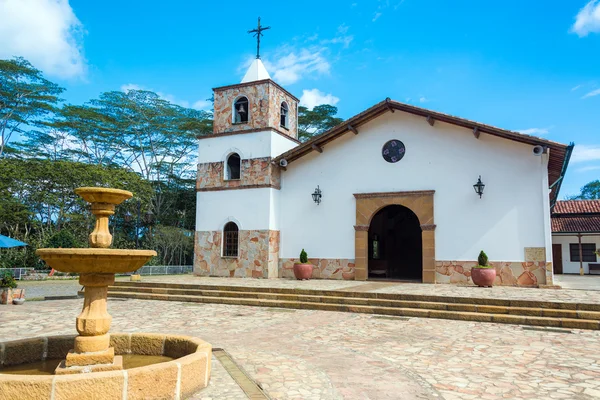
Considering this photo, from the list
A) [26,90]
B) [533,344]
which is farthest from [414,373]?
[26,90]

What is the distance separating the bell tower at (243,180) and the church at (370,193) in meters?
0.04

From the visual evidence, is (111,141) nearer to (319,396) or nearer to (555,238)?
(555,238)

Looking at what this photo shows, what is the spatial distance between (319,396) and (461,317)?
6100 mm

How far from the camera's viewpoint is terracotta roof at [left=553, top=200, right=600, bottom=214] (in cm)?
2630

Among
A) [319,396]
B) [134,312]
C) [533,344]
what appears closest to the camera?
[319,396]

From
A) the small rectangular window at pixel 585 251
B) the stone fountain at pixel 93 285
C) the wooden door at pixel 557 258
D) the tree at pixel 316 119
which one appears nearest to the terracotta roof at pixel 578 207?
the small rectangular window at pixel 585 251

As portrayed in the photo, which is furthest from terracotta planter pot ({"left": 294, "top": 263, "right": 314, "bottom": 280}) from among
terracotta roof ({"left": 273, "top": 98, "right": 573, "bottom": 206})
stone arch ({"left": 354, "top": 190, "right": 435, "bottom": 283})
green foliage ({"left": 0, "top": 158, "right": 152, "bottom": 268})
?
green foliage ({"left": 0, "top": 158, "right": 152, "bottom": 268})

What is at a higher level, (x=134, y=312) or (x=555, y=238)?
(x=555, y=238)

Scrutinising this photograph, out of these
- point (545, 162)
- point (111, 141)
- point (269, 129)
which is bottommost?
point (545, 162)

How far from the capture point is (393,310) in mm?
10273

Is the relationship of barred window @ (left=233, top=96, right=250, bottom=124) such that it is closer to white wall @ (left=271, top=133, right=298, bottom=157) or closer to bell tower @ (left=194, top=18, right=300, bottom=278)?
bell tower @ (left=194, top=18, right=300, bottom=278)

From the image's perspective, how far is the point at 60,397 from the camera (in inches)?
143

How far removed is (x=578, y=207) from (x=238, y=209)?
21.4 meters

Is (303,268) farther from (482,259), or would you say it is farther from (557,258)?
(557,258)
